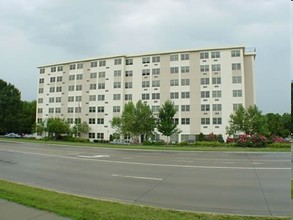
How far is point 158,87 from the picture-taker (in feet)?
191

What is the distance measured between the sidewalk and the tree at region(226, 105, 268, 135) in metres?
37.3

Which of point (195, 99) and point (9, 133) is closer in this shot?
point (195, 99)

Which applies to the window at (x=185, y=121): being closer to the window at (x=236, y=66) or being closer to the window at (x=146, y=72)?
the window at (x=146, y=72)

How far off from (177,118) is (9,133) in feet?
154

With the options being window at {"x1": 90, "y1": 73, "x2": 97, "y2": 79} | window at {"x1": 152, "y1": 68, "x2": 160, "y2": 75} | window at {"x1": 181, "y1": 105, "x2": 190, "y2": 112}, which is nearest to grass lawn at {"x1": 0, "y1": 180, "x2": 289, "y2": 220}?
window at {"x1": 181, "y1": 105, "x2": 190, "y2": 112}

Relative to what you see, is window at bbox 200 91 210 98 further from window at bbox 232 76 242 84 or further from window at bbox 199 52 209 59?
window at bbox 199 52 209 59

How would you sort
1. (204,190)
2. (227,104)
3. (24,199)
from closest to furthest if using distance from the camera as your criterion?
(24,199) → (204,190) → (227,104)

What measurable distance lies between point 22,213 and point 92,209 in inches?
57.7

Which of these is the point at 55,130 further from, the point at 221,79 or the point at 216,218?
the point at 216,218

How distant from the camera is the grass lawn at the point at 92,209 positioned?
232 inches

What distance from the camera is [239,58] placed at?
2126 inches

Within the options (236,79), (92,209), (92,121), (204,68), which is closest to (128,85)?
(92,121)

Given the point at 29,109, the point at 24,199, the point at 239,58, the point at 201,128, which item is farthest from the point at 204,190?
the point at 29,109

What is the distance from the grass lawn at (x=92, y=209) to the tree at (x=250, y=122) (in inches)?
1415
